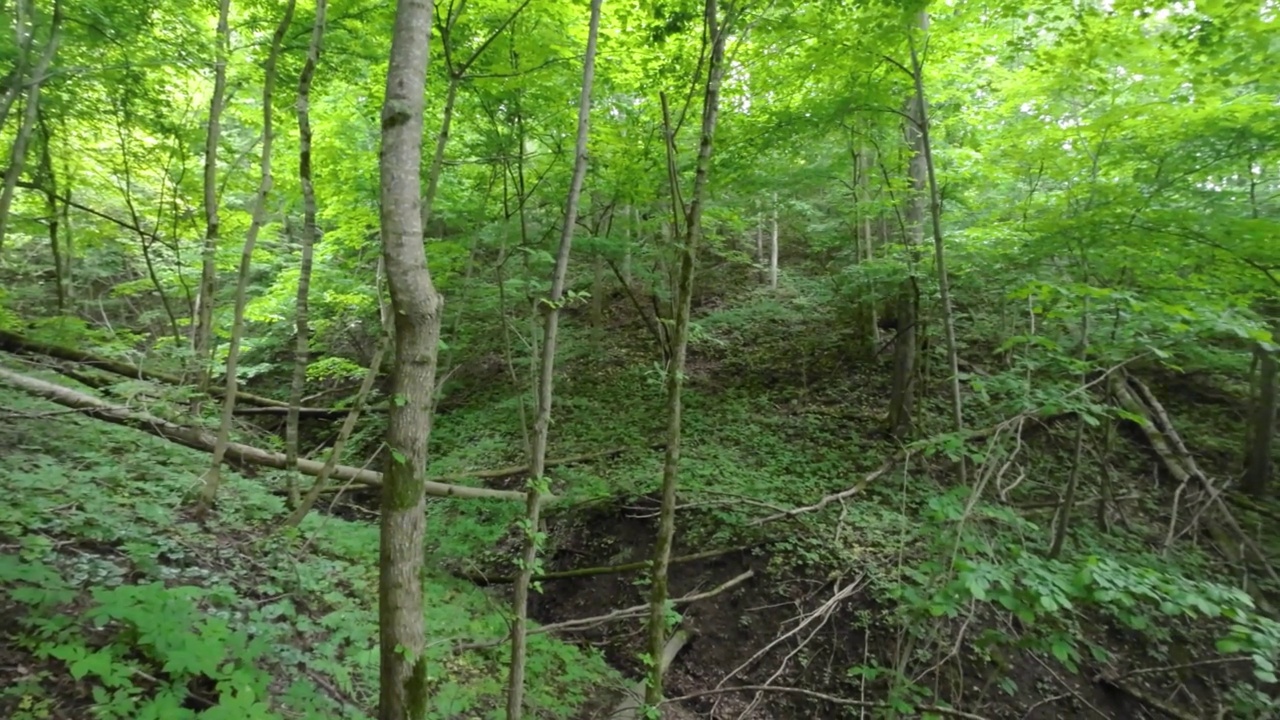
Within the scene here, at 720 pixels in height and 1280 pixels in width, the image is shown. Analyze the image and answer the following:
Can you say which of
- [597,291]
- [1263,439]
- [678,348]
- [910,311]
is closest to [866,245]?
[910,311]

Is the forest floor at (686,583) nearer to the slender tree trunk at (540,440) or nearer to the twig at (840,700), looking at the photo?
the twig at (840,700)

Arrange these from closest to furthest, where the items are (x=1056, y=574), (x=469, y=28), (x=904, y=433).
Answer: (x=1056, y=574) < (x=469, y=28) < (x=904, y=433)

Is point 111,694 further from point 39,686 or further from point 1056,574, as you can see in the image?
point 1056,574

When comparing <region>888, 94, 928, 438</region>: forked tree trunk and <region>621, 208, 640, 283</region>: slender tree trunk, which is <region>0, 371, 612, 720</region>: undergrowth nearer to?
<region>888, 94, 928, 438</region>: forked tree trunk

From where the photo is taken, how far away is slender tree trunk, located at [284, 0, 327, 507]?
5230mm

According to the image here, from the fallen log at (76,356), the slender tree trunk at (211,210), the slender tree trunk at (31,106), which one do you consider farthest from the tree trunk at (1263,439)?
the slender tree trunk at (31,106)

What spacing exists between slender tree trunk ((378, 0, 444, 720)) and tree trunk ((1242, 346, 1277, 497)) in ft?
30.3

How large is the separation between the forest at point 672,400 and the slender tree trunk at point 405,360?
0.02 meters

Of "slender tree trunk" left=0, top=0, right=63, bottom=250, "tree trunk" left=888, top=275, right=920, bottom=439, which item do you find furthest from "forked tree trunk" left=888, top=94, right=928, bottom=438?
"slender tree trunk" left=0, top=0, right=63, bottom=250

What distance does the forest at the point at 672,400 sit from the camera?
3635 mm

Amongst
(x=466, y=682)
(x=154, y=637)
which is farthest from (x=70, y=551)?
(x=466, y=682)

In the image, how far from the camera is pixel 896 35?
5.94m

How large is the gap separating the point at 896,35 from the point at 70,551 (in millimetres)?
8145

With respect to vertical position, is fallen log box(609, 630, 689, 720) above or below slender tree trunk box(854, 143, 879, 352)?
below
